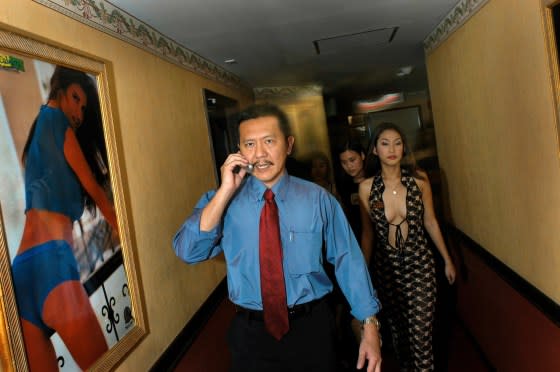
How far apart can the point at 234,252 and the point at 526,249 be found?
2180 mm

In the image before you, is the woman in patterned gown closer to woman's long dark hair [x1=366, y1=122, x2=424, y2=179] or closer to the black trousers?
woman's long dark hair [x1=366, y1=122, x2=424, y2=179]

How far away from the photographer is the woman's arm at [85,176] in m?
1.79

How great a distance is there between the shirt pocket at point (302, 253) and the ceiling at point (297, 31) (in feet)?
5.70

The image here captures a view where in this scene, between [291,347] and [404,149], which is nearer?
[291,347]

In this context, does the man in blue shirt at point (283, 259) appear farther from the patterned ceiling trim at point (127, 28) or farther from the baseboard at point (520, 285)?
the baseboard at point (520, 285)

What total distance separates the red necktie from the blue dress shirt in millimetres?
32

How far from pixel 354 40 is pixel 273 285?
3234 millimetres

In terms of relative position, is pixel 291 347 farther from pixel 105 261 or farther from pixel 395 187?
pixel 395 187

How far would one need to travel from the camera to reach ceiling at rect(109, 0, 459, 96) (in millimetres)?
2676

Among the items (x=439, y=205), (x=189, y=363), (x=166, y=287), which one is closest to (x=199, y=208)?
(x=166, y=287)

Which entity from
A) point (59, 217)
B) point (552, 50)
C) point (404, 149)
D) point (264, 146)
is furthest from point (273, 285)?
point (552, 50)

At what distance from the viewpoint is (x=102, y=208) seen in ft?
6.50

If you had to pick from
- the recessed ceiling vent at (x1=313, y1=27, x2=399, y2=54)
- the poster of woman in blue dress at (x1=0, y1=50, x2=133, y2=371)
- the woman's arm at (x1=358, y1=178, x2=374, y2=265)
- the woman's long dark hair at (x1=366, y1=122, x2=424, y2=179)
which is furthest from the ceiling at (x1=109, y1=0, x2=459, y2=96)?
the woman's arm at (x1=358, y1=178, x2=374, y2=265)

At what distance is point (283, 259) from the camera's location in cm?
138
